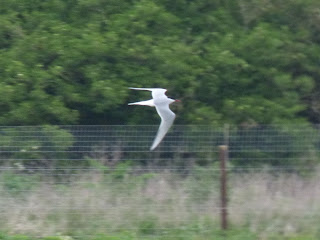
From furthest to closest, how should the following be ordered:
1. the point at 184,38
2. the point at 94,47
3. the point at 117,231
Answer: the point at 184,38 → the point at 94,47 → the point at 117,231

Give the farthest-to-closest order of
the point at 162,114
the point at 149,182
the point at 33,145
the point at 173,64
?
the point at 173,64, the point at 162,114, the point at 33,145, the point at 149,182

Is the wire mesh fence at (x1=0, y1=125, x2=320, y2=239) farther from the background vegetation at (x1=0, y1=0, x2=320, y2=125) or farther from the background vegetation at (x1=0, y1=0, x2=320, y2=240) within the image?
the background vegetation at (x1=0, y1=0, x2=320, y2=125)

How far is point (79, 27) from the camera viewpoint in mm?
10094

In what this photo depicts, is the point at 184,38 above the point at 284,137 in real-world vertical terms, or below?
above

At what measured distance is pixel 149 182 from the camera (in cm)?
731

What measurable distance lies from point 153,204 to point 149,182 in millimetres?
236

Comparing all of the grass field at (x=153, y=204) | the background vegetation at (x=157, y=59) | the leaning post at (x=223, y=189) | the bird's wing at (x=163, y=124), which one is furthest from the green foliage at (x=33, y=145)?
the background vegetation at (x=157, y=59)

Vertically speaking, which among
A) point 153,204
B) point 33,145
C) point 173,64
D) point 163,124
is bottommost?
point 153,204

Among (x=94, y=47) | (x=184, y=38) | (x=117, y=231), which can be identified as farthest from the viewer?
(x=184, y=38)

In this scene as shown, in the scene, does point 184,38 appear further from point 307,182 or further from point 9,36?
point 307,182

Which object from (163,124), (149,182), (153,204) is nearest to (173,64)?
(163,124)

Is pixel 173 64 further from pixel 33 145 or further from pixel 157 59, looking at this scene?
pixel 33 145

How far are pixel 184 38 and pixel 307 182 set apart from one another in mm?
3717

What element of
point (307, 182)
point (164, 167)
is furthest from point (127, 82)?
point (307, 182)
